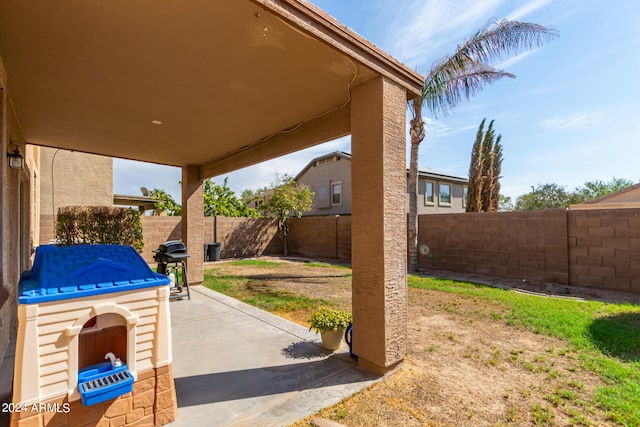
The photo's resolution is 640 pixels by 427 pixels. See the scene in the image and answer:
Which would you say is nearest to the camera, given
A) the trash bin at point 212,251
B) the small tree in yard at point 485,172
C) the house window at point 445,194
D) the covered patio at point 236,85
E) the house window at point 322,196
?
the covered patio at point 236,85

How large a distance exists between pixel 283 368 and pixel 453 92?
9164 millimetres

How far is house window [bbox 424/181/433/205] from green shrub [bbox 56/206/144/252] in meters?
14.5

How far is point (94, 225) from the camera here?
8266mm

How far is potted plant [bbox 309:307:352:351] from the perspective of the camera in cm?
358

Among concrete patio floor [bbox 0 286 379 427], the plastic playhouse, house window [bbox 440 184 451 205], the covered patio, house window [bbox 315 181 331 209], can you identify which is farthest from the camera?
house window [bbox 315 181 331 209]

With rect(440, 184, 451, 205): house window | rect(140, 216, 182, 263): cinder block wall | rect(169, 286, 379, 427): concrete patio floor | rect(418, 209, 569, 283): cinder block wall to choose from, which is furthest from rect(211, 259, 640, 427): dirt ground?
rect(440, 184, 451, 205): house window

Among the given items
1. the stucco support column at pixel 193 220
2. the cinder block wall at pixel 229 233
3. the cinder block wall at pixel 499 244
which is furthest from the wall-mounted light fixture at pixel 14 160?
the cinder block wall at pixel 499 244

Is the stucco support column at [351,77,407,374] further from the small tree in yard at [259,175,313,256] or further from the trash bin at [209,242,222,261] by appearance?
the small tree in yard at [259,175,313,256]

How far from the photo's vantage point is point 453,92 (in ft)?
29.9

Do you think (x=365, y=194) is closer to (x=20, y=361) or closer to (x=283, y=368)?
(x=283, y=368)

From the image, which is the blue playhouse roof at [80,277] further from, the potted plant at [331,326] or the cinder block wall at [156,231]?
the cinder block wall at [156,231]

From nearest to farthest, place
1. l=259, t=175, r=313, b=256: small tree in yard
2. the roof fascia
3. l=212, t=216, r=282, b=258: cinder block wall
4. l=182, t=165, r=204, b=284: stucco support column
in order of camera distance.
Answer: the roof fascia < l=182, t=165, r=204, b=284: stucco support column < l=212, t=216, r=282, b=258: cinder block wall < l=259, t=175, r=313, b=256: small tree in yard

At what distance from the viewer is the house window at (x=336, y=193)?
1789cm

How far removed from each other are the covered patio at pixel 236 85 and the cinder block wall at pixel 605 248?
20.9ft
